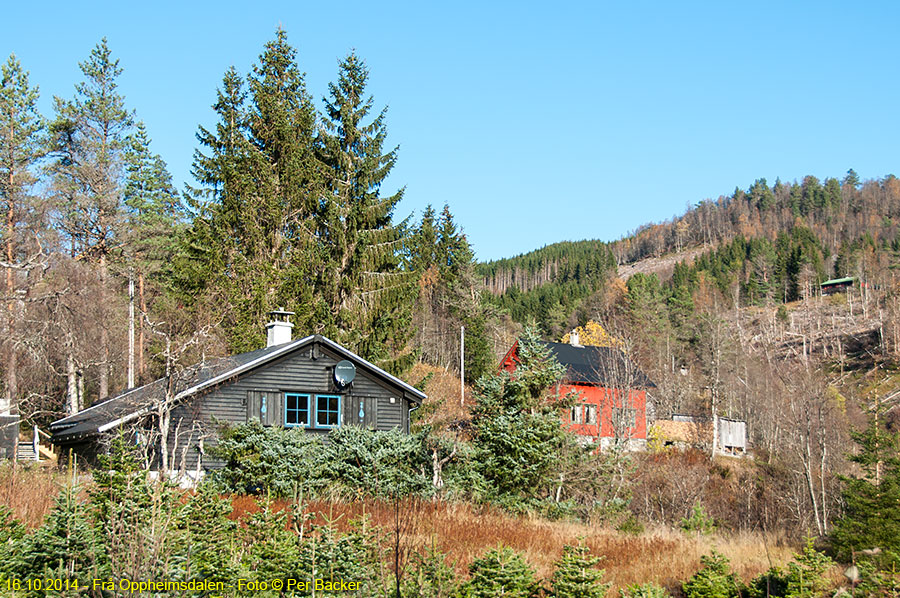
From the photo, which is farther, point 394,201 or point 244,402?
point 394,201

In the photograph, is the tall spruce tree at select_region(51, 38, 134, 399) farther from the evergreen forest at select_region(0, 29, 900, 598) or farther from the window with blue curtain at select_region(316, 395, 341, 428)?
the window with blue curtain at select_region(316, 395, 341, 428)

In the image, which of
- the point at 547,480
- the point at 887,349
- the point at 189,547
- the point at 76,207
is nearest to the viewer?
the point at 189,547

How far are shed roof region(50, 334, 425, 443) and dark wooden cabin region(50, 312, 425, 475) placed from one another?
0.11ft

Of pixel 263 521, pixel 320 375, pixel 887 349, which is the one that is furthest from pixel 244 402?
pixel 887 349

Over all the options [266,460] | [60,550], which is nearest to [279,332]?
[266,460]

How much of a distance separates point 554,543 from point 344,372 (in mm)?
12717

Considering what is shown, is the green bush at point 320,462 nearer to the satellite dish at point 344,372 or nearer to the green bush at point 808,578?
the satellite dish at point 344,372

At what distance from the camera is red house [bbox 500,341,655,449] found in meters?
38.2

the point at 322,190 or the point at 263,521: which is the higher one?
the point at 322,190

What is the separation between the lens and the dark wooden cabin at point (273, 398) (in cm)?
2212

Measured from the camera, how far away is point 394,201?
32719mm

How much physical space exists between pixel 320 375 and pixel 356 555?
17431 mm

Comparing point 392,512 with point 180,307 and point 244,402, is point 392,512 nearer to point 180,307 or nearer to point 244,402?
point 244,402

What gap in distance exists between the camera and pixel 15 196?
32.7 m
